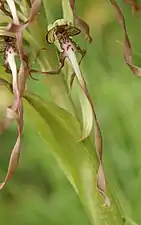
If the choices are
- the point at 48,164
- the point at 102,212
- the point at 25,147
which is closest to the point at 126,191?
the point at 48,164

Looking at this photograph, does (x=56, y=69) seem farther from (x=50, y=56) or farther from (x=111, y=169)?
(x=111, y=169)

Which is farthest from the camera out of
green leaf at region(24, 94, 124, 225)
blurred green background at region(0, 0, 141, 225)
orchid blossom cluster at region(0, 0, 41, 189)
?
blurred green background at region(0, 0, 141, 225)

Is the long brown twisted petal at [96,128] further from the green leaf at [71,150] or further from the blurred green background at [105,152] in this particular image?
the blurred green background at [105,152]

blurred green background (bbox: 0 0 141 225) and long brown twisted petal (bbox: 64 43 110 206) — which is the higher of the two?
long brown twisted petal (bbox: 64 43 110 206)

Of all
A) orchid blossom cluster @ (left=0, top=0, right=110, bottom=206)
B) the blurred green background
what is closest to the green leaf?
orchid blossom cluster @ (left=0, top=0, right=110, bottom=206)

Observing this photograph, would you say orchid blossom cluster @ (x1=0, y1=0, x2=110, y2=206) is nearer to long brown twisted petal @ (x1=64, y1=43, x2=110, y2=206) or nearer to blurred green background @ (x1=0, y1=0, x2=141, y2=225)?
long brown twisted petal @ (x1=64, y1=43, x2=110, y2=206)

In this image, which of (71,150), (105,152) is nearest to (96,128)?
(71,150)
